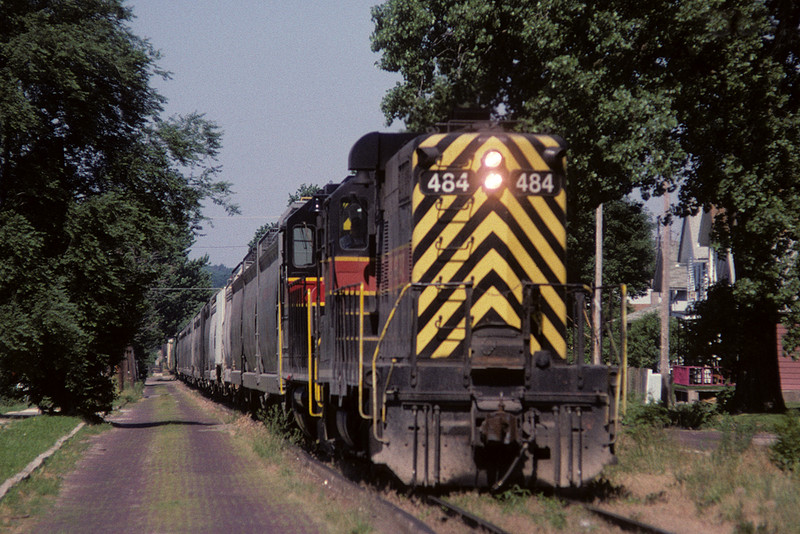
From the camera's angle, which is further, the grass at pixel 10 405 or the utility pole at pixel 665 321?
the grass at pixel 10 405

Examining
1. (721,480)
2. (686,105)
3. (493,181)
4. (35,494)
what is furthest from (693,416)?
(35,494)

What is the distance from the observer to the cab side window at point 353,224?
12.7m

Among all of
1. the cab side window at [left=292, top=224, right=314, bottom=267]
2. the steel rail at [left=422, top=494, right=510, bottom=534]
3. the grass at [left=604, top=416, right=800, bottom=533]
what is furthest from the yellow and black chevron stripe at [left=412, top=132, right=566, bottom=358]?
the cab side window at [left=292, top=224, right=314, bottom=267]

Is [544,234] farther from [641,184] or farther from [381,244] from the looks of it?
[641,184]

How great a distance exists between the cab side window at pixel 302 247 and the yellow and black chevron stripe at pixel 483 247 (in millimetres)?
5344

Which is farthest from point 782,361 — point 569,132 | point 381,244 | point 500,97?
point 381,244

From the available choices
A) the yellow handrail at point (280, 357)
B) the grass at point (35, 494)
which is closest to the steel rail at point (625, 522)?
the grass at point (35, 494)

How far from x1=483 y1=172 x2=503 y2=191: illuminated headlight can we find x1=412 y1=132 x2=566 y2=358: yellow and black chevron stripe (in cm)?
7

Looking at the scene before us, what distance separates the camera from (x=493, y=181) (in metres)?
10.5

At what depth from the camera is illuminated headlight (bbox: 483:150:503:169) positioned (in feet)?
34.4

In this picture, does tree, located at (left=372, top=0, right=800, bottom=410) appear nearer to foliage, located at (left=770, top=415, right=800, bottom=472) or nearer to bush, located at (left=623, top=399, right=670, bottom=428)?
bush, located at (left=623, top=399, right=670, bottom=428)

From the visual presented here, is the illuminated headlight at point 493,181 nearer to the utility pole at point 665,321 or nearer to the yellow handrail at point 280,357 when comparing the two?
A: the yellow handrail at point 280,357

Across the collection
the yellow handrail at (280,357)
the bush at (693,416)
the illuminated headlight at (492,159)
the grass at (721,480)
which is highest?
the illuminated headlight at (492,159)

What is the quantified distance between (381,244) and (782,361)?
3346cm
